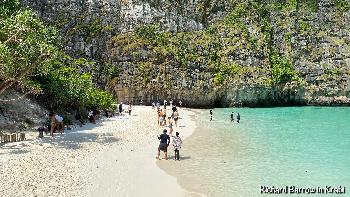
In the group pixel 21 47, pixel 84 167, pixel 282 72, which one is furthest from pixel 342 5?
pixel 84 167

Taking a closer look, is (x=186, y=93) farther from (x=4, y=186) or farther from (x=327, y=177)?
(x=4, y=186)

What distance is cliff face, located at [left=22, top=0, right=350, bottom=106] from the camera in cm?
6769

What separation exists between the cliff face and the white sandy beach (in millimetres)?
39971

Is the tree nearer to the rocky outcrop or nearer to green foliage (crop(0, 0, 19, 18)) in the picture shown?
green foliage (crop(0, 0, 19, 18))

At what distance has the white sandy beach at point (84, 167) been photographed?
14.6 meters

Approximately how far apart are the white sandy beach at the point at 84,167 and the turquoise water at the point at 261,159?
1834 mm

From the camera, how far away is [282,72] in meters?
69.8

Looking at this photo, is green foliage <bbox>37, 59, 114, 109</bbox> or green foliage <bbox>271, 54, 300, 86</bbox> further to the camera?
green foliage <bbox>271, 54, 300, 86</bbox>

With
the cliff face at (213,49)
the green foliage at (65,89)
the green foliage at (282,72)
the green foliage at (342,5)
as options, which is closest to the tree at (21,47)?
the green foliage at (65,89)

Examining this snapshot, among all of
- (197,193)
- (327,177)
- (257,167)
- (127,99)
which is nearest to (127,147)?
(257,167)

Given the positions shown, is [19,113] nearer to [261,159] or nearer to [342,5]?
[261,159]

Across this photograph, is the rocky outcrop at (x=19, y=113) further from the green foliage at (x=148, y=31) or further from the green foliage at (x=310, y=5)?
the green foliage at (x=310, y=5)

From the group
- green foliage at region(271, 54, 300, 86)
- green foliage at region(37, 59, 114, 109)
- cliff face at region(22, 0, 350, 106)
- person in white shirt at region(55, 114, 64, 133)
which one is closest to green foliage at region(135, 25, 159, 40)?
cliff face at region(22, 0, 350, 106)

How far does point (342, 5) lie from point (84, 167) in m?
72.7
